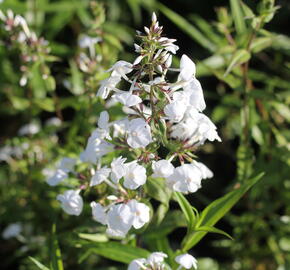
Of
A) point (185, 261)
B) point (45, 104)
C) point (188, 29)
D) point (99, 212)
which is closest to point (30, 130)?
point (45, 104)

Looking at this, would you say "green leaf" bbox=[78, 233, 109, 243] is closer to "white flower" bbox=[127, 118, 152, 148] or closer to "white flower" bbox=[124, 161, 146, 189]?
"white flower" bbox=[124, 161, 146, 189]

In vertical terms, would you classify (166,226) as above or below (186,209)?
below

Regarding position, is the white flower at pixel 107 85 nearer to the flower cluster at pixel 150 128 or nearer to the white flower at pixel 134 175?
the flower cluster at pixel 150 128

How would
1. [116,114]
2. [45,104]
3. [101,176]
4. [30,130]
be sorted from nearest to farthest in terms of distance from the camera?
[101,176], [116,114], [45,104], [30,130]

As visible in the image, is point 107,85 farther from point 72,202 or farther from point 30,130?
point 30,130

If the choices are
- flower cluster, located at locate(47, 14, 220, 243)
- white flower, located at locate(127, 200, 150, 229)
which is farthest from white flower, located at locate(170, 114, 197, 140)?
white flower, located at locate(127, 200, 150, 229)
